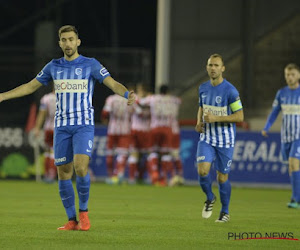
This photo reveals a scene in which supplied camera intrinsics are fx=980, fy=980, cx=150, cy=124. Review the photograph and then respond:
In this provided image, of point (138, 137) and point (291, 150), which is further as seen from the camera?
point (138, 137)

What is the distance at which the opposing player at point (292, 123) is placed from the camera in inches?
585

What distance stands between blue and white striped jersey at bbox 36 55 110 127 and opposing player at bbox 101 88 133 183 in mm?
10675

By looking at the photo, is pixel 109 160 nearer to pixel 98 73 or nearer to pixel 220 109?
pixel 220 109

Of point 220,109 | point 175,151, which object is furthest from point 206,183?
point 175,151

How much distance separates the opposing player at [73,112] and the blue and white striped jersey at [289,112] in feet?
17.4

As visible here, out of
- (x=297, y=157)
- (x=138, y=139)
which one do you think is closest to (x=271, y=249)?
(x=297, y=157)

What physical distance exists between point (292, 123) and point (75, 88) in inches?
219

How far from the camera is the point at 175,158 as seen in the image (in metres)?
20.8

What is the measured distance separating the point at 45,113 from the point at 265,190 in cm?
485

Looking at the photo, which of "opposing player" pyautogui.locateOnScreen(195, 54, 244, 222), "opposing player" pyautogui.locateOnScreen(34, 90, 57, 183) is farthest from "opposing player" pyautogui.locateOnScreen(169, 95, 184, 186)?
"opposing player" pyautogui.locateOnScreen(195, 54, 244, 222)

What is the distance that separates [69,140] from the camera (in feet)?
33.9

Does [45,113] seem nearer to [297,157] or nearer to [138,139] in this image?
[138,139]

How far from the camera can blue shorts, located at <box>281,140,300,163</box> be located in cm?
1484

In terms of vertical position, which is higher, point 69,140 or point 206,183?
point 69,140
